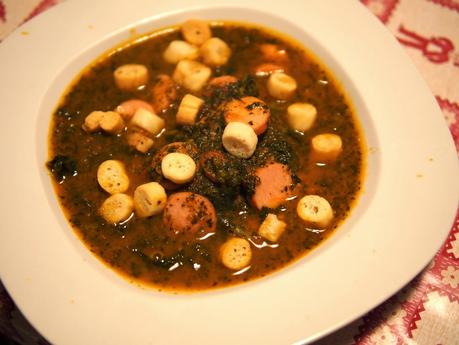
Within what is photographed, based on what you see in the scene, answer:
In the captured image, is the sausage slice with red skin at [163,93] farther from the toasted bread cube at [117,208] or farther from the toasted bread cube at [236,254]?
the toasted bread cube at [236,254]

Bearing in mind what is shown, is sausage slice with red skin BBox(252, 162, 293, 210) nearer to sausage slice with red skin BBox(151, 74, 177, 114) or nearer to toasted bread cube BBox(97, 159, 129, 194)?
toasted bread cube BBox(97, 159, 129, 194)

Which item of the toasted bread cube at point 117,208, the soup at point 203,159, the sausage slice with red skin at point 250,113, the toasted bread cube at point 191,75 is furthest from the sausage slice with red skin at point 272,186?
the toasted bread cube at point 191,75

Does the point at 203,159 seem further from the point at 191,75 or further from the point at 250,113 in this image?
the point at 191,75

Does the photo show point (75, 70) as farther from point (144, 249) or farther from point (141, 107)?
point (144, 249)

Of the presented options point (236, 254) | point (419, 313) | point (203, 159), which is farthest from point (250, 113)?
point (419, 313)

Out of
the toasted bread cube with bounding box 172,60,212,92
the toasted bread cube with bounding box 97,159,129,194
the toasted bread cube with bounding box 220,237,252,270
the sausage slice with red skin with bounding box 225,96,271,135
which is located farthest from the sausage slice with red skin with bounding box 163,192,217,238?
the toasted bread cube with bounding box 172,60,212,92

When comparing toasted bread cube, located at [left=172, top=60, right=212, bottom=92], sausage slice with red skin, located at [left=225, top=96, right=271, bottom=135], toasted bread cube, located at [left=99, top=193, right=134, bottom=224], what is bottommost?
toasted bread cube, located at [left=99, top=193, right=134, bottom=224]
